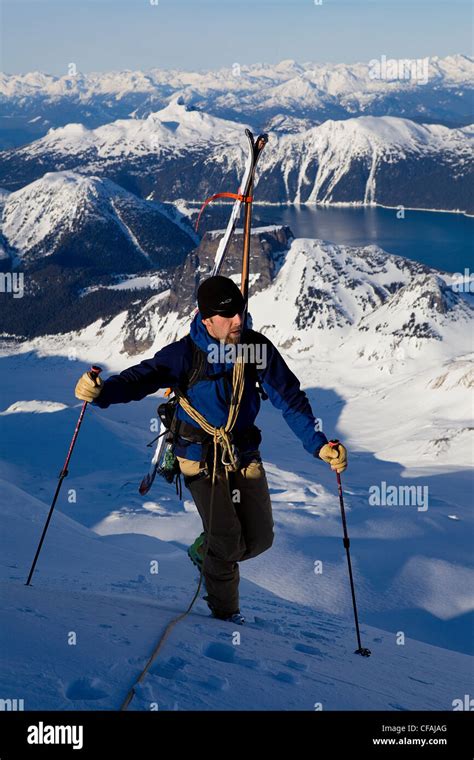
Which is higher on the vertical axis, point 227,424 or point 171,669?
point 227,424

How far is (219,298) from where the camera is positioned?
8.05m

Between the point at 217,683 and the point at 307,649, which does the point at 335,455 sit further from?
the point at 217,683

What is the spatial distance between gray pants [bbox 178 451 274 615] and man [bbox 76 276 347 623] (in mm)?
11

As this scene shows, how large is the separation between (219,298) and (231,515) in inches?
95.3

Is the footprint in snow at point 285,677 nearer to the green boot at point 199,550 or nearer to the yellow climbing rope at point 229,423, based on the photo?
the green boot at point 199,550

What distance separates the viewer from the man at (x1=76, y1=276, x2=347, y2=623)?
8188mm

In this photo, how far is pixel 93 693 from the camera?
6129 mm

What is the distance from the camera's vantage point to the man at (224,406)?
8188 mm

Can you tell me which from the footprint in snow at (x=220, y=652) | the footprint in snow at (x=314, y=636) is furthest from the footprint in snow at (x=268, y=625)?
the footprint in snow at (x=220, y=652)

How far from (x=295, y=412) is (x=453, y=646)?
412 inches

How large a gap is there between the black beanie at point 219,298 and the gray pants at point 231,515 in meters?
1.72

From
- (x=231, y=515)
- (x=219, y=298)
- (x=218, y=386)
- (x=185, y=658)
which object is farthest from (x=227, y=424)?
(x=185, y=658)

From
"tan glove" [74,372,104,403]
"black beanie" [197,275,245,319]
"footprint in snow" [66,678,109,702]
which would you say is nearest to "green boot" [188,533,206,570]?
"tan glove" [74,372,104,403]
